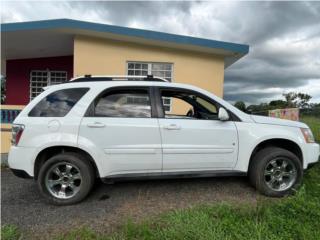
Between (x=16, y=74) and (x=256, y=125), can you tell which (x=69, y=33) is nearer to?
(x=16, y=74)

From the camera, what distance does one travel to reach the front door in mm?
3877

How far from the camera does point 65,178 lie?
12.4 ft

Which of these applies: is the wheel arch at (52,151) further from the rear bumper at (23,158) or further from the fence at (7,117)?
the fence at (7,117)

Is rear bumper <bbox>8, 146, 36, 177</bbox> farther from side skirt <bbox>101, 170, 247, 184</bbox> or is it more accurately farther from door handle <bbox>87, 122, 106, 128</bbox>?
side skirt <bbox>101, 170, 247, 184</bbox>

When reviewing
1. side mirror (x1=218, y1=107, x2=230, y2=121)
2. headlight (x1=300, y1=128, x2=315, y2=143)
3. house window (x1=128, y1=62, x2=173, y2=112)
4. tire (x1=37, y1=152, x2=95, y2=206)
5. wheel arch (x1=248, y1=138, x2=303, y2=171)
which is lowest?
tire (x1=37, y1=152, x2=95, y2=206)

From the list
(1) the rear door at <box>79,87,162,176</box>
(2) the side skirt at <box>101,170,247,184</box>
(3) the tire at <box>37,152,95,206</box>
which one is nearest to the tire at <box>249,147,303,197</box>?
(2) the side skirt at <box>101,170,247,184</box>

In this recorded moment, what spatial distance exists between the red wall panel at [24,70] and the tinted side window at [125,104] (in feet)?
Result: 24.7

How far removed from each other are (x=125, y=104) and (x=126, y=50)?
4.23 metres

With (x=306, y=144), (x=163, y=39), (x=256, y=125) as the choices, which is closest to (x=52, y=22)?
(x=163, y=39)

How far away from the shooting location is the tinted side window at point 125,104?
388 cm

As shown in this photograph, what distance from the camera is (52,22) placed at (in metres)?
6.80

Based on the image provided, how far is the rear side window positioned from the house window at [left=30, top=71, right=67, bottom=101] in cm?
736

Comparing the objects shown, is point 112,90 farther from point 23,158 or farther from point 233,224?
point 233,224

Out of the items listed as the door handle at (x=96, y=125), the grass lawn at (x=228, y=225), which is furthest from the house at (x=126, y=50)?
the grass lawn at (x=228, y=225)
